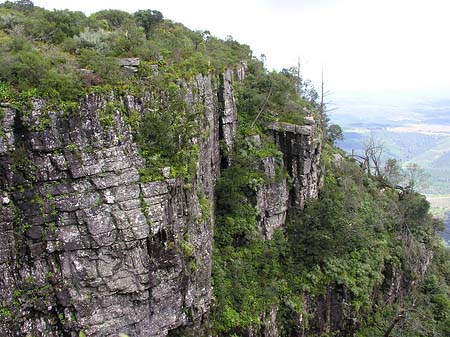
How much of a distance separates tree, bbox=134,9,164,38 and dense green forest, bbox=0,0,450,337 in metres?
0.08

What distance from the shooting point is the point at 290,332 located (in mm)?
23891

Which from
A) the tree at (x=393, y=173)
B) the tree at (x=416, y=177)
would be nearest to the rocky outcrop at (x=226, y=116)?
the tree at (x=416, y=177)

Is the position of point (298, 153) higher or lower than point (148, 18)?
lower

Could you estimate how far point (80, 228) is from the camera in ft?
46.3

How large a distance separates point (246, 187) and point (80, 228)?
12.3 metres

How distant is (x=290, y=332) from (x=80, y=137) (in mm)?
16596

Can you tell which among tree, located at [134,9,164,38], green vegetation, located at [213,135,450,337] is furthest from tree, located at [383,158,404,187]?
tree, located at [134,9,164,38]

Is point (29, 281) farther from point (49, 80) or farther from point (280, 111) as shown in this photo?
point (280, 111)

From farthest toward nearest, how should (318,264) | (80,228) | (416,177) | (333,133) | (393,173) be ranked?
(333,133), (393,173), (416,177), (318,264), (80,228)

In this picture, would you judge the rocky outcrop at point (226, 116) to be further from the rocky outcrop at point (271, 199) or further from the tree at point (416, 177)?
the tree at point (416, 177)

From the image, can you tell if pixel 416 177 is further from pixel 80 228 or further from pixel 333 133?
pixel 80 228

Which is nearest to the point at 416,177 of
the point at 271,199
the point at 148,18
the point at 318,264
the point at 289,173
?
the point at 289,173

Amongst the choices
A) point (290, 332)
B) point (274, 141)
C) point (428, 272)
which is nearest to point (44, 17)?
point (274, 141)

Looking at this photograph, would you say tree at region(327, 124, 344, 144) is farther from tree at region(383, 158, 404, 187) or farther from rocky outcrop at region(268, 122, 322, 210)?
rocky outcrop at region(268, 122, 322, 210)
